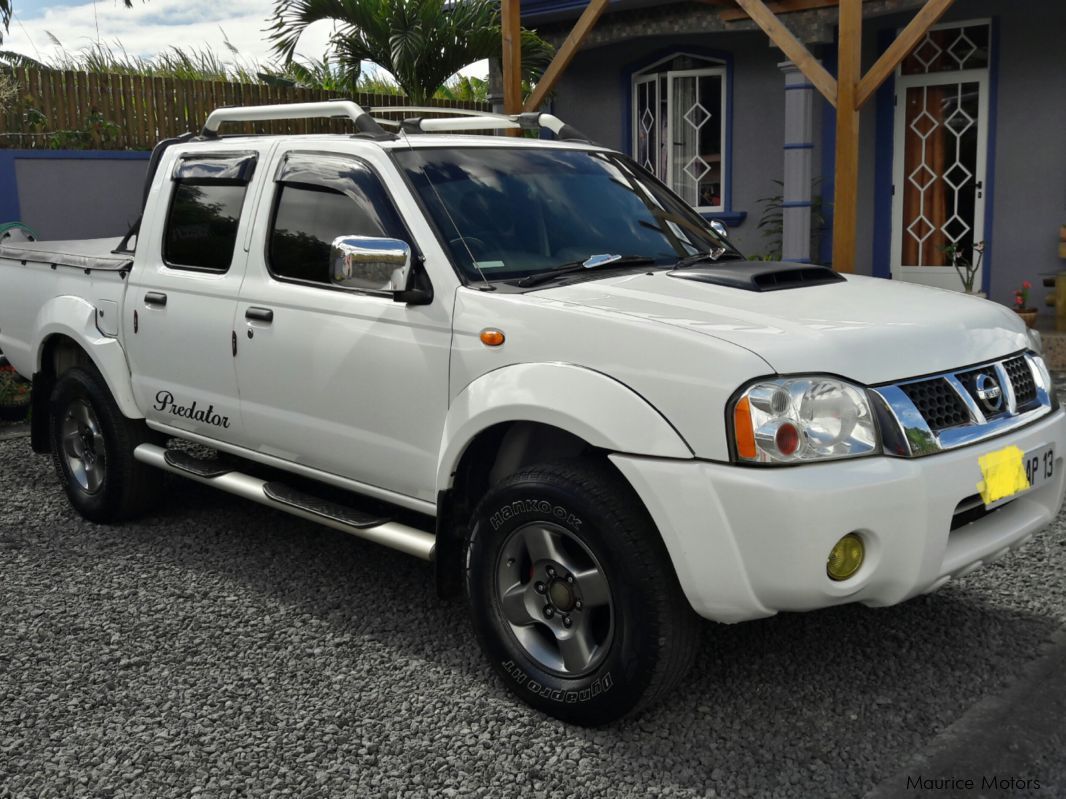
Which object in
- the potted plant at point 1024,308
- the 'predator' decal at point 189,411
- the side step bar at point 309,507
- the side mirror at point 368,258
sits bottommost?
the side step bar at point 309,507

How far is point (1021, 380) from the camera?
3777 mm

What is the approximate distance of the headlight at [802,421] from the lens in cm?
311

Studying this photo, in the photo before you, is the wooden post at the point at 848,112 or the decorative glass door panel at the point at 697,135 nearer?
the wooden post at the point at 848,112

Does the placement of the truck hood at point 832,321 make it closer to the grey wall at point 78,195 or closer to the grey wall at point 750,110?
the grey wall at point 750,110

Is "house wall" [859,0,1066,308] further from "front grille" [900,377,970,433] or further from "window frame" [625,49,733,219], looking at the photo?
"front grille" [900,377,970,433]

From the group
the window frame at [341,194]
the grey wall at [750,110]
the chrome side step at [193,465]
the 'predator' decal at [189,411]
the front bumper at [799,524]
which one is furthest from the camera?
the grey wall at [750,110]

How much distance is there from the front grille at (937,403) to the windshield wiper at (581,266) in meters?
1.23

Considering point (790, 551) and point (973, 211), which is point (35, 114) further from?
point (790, 551)

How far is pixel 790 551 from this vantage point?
3066 mm

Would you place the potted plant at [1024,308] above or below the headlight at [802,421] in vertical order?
below

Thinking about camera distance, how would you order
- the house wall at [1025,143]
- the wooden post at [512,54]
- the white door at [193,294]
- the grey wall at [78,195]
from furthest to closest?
1. the grey wall at [78,195]
2. the wooden post at [512,54]
3. the house wall at [1025,143]
4. the white door at [193,294]

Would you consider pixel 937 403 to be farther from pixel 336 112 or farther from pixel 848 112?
pixel 848 112

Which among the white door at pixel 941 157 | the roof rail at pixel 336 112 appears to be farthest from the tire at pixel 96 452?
the white door at pixel 941 157

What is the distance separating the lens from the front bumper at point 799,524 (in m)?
3.07
